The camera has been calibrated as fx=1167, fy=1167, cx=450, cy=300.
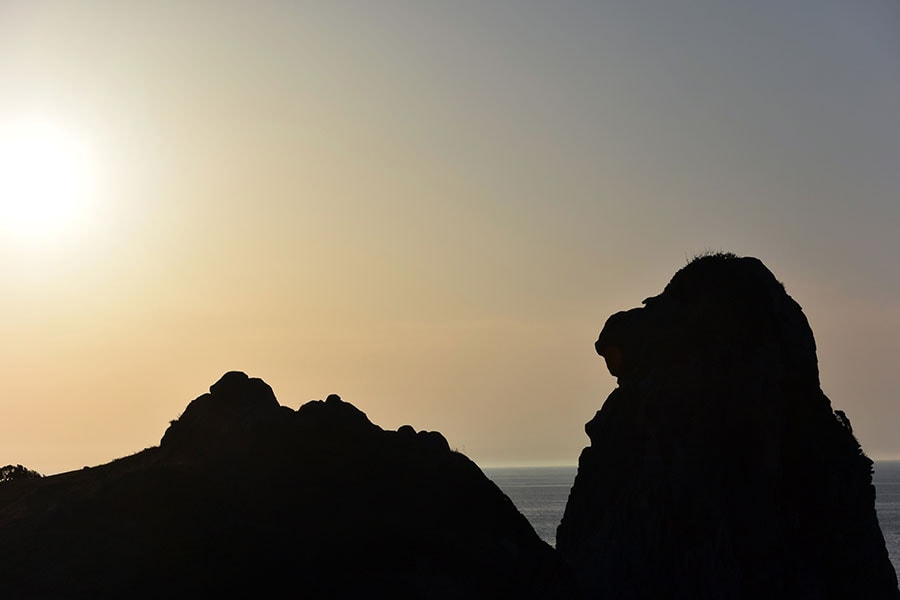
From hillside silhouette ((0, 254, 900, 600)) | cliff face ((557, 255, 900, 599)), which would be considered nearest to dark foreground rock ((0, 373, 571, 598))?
hillside silhouette ((0, 254, 900, 600))

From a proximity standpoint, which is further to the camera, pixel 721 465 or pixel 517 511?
pixel 721 465

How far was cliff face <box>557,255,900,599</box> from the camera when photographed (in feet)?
187

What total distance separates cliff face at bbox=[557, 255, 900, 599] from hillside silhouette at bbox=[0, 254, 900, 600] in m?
0.10

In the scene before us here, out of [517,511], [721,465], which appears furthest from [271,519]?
[721,465]

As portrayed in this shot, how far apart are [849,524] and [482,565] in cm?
2302

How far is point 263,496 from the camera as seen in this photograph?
155 feet

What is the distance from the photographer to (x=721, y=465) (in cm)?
5809

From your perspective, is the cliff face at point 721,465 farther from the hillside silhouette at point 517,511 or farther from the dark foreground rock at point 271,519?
the dark foreground rock at point 271,519

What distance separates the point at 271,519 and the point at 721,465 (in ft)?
78.3

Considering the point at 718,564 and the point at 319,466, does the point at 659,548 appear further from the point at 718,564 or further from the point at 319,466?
the point at 319,466

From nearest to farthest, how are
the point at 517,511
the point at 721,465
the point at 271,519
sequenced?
the point at 271,519 < the point at 517,511 < the point at 721,465

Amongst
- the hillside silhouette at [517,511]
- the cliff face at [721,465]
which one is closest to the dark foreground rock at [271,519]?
the hillside silhouette at [517,511]

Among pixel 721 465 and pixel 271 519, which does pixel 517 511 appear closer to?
pixel 721 465

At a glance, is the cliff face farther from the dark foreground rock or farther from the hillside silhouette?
the dark foreground rock
